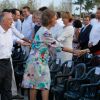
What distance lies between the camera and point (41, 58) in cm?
750

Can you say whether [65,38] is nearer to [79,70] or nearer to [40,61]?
[79,70]

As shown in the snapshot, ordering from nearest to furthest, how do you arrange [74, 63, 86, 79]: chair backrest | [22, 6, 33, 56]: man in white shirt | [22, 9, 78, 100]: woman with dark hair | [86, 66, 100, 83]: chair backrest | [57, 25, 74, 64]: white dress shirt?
1. [22, 9, 78, 100]: woman with dark hair
2. [86, 66, 100, 83]: chair backrest
3. [74, 63, 86, 79]: chair backrest
4. [57, 25, 74, 64]: white dress shirt
5. [22, 6, 33, 56]: man in white shirt

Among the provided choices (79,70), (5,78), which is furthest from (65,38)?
(5,78)

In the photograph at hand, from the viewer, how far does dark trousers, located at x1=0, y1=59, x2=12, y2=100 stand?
7473 mm

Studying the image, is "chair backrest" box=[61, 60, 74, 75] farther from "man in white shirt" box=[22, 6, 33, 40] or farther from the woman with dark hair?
"man in white shirt" box=[22, 6, 33, 40]

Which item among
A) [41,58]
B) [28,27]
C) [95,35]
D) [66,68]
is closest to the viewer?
[41,58]

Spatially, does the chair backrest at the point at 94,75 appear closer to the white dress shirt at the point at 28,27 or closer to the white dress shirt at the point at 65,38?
the white dress shirt at the point at 65,38

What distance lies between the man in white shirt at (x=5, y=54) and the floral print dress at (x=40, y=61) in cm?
31

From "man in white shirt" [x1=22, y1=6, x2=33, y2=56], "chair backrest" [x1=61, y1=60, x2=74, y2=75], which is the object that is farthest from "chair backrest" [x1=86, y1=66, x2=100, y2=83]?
"man in white shirt" [x1=22, y1=6, x2=33, y2=56]

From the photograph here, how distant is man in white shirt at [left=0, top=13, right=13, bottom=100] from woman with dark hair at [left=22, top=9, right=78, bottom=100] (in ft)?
1.03

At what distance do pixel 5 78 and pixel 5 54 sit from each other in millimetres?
424

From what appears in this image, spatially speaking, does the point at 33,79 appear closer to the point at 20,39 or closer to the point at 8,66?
the point at 8,66

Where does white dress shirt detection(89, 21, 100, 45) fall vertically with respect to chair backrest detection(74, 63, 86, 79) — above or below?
above

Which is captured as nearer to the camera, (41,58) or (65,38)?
Result: (41,58)
